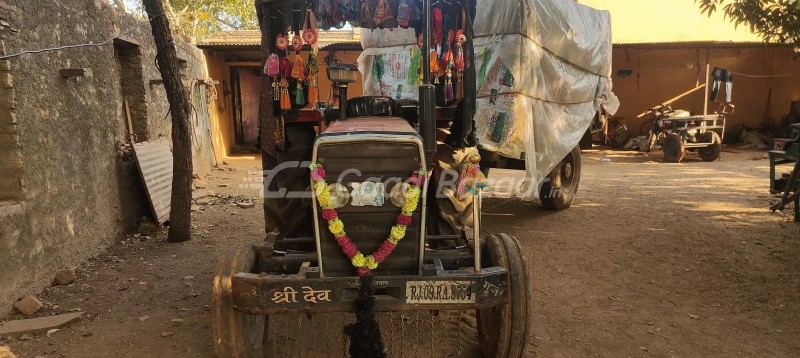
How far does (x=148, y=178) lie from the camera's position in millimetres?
6645

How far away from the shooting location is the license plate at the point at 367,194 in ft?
9.47

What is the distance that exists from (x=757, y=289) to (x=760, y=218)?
291 cm

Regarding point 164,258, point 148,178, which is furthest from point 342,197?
point 148,178

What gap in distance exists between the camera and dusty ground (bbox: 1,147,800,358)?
360 cm

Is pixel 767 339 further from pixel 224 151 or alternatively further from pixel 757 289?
pixel 224 151

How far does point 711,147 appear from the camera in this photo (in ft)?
43.8

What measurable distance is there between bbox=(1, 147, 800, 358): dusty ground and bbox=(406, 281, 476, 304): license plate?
2.37ft

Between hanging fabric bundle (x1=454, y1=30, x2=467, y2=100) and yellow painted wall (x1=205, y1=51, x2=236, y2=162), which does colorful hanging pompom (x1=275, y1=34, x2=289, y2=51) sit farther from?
yellow painted wall (x1=205, y1=51, x2=236, y2=162)

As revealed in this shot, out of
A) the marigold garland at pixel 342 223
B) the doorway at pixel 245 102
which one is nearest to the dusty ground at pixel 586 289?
the marigold garland at pixel 342 223

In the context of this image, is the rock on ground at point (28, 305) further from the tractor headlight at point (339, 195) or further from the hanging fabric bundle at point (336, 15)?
the hanging fabric bundle at point (336, 15)

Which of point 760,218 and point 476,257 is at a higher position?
point 476,257

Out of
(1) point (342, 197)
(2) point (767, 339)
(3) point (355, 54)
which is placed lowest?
(2) point (767, 339)

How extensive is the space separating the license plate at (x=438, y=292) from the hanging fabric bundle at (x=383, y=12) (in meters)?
2.72

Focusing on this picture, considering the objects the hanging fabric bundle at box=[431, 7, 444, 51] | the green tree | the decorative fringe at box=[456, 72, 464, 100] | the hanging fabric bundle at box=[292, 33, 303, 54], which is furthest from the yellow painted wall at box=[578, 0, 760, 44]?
the hanging fabric bundle at box=[292, 33, 303, 54]
